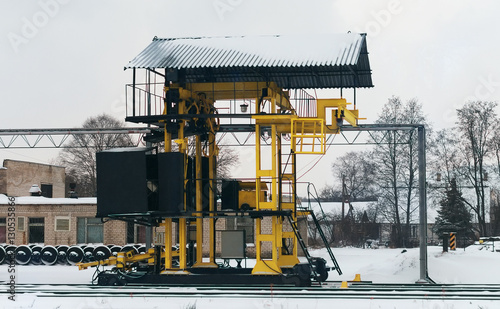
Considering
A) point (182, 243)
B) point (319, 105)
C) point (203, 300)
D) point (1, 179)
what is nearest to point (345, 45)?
point (319, 105)

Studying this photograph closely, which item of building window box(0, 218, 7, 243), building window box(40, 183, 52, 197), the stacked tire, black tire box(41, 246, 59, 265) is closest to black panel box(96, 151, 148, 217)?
the stacked tire

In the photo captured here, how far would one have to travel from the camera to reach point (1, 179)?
57.8m

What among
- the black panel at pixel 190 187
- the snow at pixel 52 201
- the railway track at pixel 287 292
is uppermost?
the black panel at pixel 190 187

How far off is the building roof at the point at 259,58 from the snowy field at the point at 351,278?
7.96 meters

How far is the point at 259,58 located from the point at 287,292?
26.7 feet

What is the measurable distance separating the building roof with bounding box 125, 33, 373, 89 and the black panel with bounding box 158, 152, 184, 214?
3.05 m

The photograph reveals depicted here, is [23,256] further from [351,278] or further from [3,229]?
[351,278]

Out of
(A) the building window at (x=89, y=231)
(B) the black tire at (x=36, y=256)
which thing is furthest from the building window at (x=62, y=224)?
(B) the black tire at (x=36, y=256)

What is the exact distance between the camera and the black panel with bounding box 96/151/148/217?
23.9 m

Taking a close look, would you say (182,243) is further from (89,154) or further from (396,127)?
(89,154)

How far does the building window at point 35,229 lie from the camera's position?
4359 cm

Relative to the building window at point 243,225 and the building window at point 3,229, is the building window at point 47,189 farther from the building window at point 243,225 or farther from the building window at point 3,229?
the building window at point 243,225

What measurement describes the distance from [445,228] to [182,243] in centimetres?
3753

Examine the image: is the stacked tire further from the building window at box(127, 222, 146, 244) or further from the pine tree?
the pine tree
